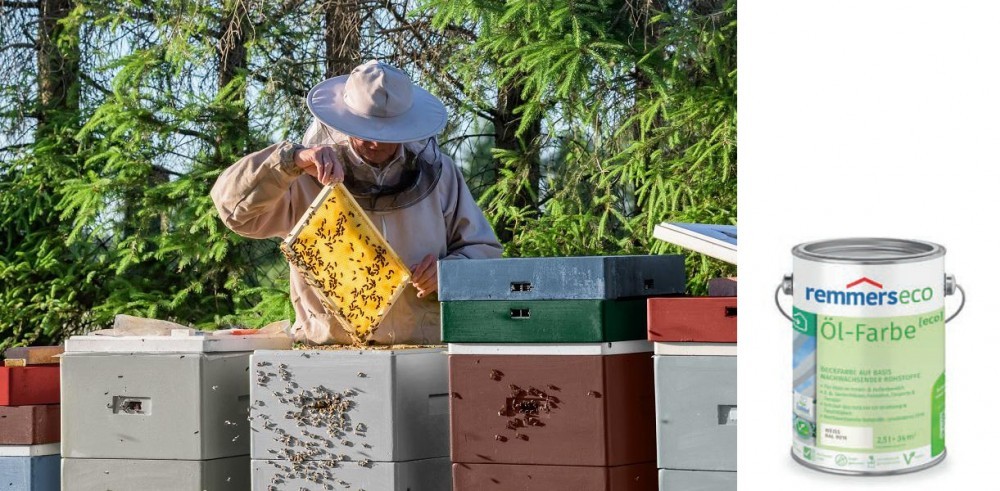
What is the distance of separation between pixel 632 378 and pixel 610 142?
2.92 metres

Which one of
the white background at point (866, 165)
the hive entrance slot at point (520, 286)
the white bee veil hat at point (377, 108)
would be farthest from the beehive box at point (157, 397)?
the white background at point (866, 165)

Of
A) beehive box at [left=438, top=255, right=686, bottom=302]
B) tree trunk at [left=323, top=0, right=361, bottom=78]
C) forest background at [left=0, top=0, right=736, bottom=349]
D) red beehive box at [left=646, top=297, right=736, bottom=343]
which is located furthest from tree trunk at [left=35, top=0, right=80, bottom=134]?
red beehive box at [left=646, top=297, right=736, bottom=343]

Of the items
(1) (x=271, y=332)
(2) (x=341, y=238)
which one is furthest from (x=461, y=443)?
(1) (x=271, y=332)

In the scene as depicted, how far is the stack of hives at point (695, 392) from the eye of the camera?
6.60 ft

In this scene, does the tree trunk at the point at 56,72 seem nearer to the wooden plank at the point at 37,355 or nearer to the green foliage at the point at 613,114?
the green foliage at the point at 613,114

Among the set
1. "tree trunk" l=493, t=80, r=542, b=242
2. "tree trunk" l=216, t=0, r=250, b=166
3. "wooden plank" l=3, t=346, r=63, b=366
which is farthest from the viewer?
"tree trunk" l=216, t=0, r=250, b=166

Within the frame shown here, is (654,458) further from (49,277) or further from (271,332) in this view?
(49,277)

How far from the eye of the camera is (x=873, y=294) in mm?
1333

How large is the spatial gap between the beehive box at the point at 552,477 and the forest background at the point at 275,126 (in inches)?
91.5

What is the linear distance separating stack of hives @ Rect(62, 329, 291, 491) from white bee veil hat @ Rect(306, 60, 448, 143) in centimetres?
57

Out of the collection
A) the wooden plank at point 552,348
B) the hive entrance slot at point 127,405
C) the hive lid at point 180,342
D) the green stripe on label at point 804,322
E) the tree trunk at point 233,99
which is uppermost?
the tree trunk at point 233,99

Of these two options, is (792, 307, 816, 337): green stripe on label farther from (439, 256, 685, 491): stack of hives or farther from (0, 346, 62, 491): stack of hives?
(0, 346, 62, 491): stack of hives

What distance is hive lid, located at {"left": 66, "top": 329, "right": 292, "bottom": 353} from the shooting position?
8.32 feet

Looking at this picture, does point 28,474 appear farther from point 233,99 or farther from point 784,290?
point 233,99
